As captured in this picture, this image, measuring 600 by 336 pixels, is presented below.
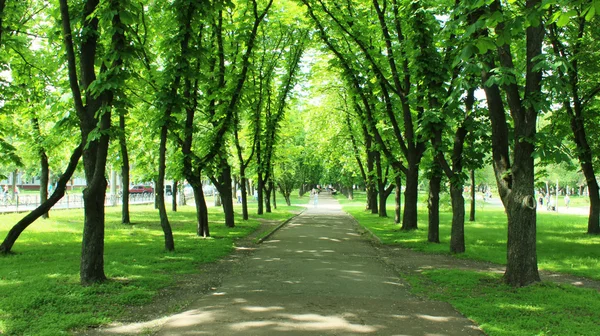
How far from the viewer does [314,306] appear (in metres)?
6.18

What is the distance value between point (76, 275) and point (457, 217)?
892 centimetres

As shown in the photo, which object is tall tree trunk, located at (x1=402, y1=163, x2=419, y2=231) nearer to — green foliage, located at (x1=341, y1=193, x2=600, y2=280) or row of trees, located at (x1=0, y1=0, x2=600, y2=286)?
row of trees, located at (x1=0, y1=0, x2=600, y2=286)

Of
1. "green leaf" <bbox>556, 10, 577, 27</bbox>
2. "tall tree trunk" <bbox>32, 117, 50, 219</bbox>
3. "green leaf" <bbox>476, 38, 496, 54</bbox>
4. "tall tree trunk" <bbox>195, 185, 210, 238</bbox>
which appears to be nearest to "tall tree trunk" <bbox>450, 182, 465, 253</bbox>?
"green leaf" <bbox>476, 38, 496, 54</bbox>

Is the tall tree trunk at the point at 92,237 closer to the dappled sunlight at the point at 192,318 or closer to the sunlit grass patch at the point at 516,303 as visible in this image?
the dappled sunlight at the point at 192,318

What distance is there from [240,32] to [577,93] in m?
11.8

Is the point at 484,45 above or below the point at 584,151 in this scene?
above

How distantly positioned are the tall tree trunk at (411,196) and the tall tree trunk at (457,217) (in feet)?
14.3

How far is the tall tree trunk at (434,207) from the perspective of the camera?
13.8m

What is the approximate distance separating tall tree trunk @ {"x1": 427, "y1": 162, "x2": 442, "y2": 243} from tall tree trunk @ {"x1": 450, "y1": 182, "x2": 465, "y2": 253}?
202cm

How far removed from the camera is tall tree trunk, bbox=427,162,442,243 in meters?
13.8

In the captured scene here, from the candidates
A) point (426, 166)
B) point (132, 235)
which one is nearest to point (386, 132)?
point (426, 166)

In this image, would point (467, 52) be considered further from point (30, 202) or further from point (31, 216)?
point (30, 202)

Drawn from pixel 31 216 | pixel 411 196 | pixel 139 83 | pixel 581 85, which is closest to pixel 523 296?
pixel 139 83

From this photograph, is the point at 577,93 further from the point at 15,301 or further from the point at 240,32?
the point at 15,301
